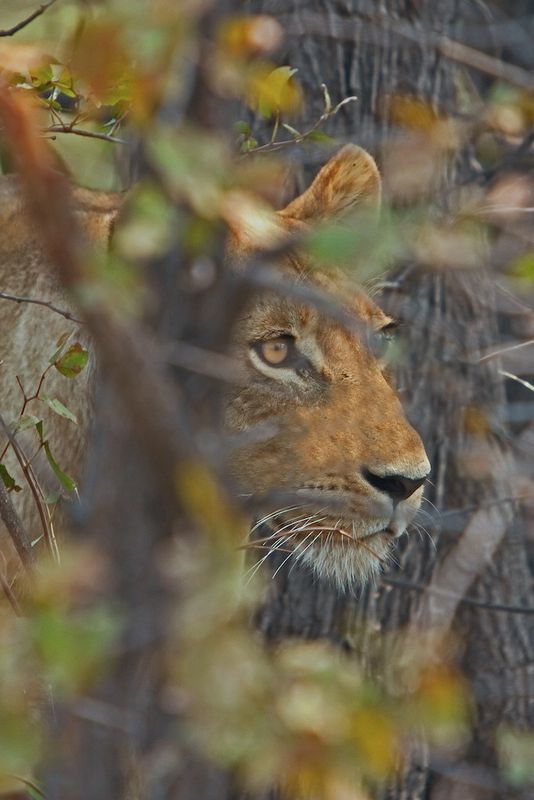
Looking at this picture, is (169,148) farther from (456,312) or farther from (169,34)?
(456,312)

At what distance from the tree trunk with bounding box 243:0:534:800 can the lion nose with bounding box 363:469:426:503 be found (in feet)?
3.31

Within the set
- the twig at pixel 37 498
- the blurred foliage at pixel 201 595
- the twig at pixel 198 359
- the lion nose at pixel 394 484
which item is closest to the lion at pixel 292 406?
the lion nose at pixel 394 484

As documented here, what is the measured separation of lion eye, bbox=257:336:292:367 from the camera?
2.99m

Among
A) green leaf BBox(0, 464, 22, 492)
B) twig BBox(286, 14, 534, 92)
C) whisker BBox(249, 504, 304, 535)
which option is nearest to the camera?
green leaf BBox(0, 464, 22, 492)

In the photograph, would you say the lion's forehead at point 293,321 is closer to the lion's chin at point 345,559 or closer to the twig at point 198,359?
the lion's chin at point 345,559

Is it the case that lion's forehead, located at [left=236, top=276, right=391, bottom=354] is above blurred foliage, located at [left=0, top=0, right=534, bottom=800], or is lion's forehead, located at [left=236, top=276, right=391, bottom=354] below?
below

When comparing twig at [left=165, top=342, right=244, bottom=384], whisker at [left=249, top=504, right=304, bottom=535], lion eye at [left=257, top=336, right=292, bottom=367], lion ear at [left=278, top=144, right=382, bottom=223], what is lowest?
whisker at [left=249, top=504, right=304, bottom=535]

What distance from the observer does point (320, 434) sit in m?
2.89

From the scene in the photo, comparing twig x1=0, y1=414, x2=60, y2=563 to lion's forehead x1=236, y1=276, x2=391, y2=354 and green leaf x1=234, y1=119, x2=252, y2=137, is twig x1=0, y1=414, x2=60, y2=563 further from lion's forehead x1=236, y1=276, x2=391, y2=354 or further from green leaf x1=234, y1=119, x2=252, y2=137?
green leaf x1=234, y1=119, x2=252, y2=137

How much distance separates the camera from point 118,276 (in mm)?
1531

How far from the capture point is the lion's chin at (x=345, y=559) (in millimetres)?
2939

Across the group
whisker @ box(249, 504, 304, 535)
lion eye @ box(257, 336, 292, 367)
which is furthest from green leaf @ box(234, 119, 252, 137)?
whisker @ box(249, 504, 304, 535)

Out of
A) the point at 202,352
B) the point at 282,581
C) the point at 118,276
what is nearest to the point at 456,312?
the point at 282,581

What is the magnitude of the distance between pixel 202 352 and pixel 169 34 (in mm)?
518
